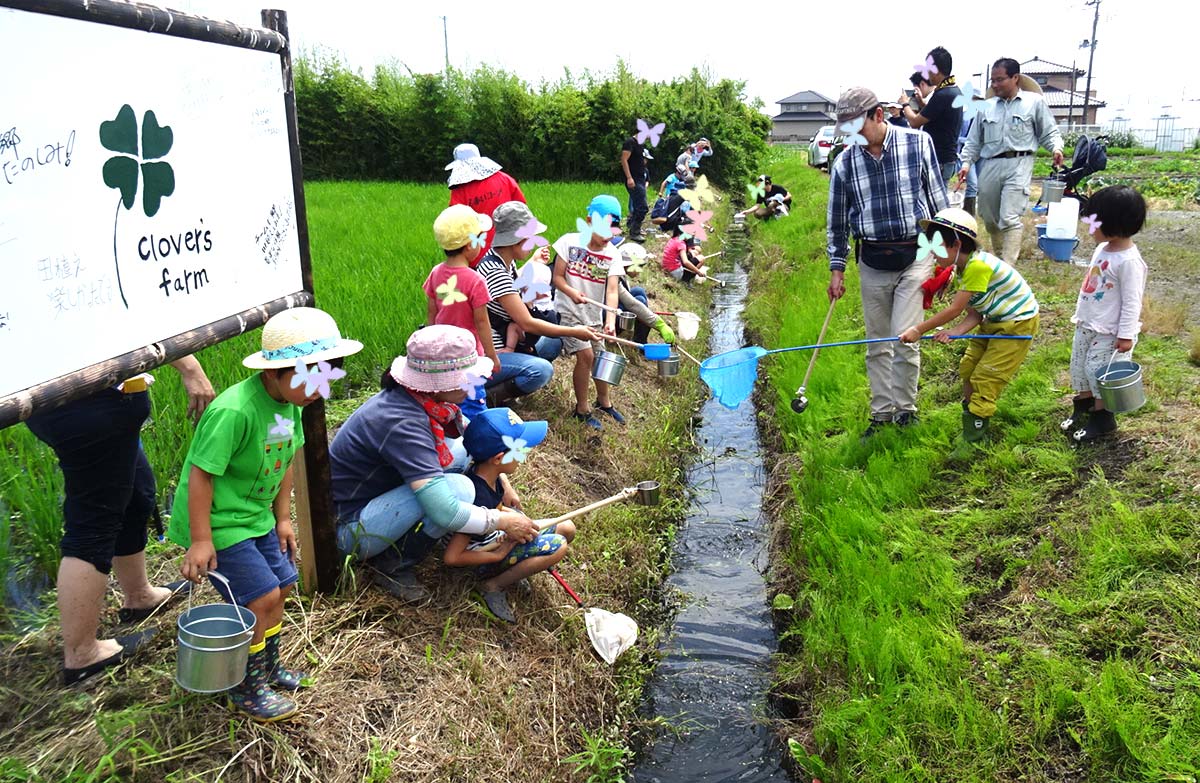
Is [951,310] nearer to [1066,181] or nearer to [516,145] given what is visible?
[1066,181]

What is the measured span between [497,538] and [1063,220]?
589cm

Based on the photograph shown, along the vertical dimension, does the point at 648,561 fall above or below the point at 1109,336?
below

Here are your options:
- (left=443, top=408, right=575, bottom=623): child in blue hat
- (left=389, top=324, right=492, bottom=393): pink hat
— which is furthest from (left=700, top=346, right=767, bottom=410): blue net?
(left=389, top=324, right=492, bottom=393): pink hat

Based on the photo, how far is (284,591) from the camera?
2.26 meters

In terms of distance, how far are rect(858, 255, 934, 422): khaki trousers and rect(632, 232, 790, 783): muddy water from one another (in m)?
0.96

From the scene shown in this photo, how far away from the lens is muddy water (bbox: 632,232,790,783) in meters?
2.90

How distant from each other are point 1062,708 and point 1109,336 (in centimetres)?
179

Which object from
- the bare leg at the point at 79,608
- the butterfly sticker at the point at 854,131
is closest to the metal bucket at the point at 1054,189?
the butterfly sticker at the point at 854,131

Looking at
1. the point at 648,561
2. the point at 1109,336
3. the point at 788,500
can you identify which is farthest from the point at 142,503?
the point at 1109,336

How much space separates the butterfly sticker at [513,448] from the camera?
283 centimetres

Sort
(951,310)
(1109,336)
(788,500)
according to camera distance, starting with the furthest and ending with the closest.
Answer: (788,500) → (951,310) → (1109,336)

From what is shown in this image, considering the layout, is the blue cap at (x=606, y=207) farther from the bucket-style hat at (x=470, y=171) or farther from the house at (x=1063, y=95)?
the house at (x=1063, y=95)

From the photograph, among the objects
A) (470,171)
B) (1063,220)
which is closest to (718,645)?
(470,171)

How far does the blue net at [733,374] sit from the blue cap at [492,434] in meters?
1.78
